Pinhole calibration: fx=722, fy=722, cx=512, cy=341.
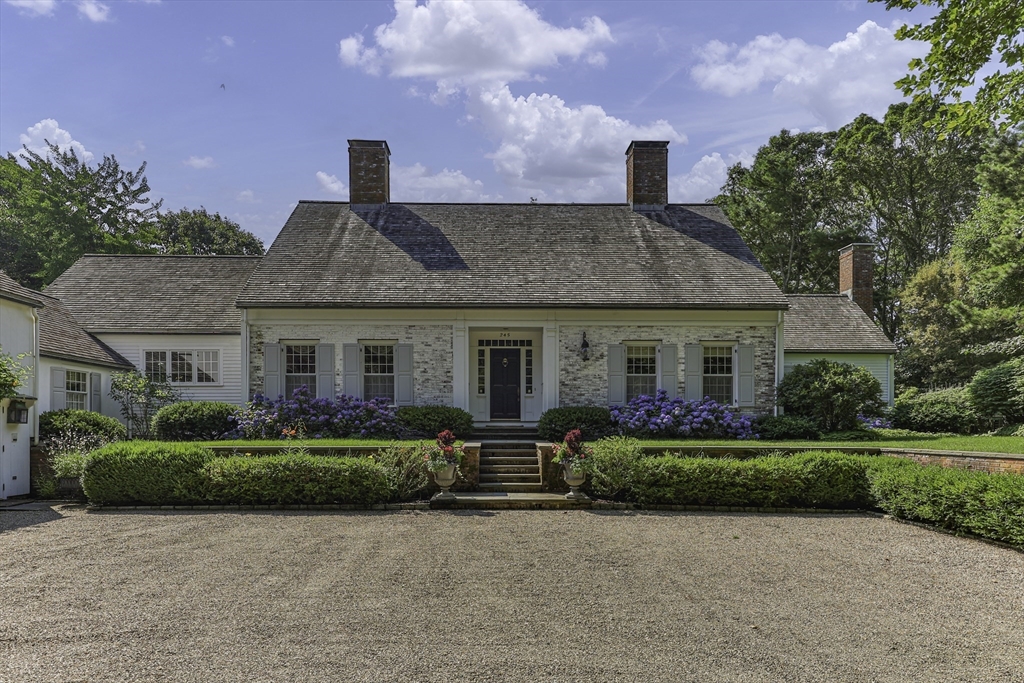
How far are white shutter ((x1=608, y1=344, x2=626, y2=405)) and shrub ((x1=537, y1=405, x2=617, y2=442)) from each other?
0.95 m

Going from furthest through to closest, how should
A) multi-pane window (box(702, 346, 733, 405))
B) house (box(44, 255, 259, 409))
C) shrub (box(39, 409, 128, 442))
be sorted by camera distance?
house (box(44, 255, 259, 409)), multi-pane window (box(702, 346, 733, 405)), shrub (box(39, 409, 128, 442))

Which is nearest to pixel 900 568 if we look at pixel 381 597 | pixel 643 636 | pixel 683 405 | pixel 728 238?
pixel 643 636

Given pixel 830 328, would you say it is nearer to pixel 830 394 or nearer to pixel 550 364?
pixel 830 394

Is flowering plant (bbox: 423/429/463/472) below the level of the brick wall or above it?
below

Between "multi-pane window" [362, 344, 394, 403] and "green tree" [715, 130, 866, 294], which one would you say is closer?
"multi-pane window" [362, 344, 394, 403]

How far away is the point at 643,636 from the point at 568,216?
649 inches

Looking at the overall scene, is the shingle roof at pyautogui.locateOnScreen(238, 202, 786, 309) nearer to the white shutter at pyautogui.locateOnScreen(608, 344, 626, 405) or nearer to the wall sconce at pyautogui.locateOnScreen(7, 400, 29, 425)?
the white shutter at pyautogui.locateOnScreen(608, 344, 626, 405)

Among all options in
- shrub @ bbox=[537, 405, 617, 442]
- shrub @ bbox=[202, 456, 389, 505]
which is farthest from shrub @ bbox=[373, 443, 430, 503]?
Answer: shrub @ bbox=[537, 405, 617, 442]

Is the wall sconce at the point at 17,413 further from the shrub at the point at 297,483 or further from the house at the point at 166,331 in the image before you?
the house at the point at 166,331

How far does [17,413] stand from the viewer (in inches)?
500

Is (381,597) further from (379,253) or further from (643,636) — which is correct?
(379,253)

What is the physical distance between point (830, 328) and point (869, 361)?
152cm

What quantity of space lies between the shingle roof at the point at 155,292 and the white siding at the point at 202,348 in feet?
0.90

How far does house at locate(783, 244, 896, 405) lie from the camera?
853 inches
